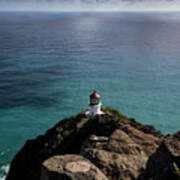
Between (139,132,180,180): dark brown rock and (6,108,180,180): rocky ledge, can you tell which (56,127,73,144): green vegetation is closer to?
(6,108,180,180): rocky ledge

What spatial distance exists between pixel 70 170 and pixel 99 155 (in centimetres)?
308

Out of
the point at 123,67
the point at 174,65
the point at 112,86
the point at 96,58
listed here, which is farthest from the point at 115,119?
the point at 96,58

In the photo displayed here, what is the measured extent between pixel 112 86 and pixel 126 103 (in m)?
11.3

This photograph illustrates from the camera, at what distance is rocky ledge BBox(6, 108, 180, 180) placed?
1205 centimetres

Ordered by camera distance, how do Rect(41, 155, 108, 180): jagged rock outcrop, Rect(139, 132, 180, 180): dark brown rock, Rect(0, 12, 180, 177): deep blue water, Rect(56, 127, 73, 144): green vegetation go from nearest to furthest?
Rect(41, 155, 108, 180): jagged rock outcrop < Rect(139, 132, 180, 180): dark brown rock < Rect(56, 127, 73, 144): green vegetation < Rect(0, 12, 180, 177): deep blue water

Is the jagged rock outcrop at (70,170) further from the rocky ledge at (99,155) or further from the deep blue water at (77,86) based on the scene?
the deep blue water at (77,86)

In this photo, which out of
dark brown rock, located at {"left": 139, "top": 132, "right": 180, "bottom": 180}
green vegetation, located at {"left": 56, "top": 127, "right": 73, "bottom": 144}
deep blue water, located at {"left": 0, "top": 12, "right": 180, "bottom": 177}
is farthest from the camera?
deep blue water, located at {"left": 0, "top": 12, "right": 180, "bottom": 177}

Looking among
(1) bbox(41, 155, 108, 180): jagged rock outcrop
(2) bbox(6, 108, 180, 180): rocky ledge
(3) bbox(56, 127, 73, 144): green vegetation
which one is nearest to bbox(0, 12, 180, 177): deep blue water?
(2) bbox(6, 108, 180, 180): rocky ledge

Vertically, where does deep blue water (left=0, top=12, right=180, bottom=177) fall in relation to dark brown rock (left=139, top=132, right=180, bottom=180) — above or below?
below

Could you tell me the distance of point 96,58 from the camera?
311ft

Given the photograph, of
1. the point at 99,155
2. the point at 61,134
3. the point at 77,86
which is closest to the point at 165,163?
the point at 99,155

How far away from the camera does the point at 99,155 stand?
46.8ft

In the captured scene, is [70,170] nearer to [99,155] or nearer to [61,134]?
[99,155]

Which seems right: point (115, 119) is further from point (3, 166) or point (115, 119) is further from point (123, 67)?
point (123, 67)
